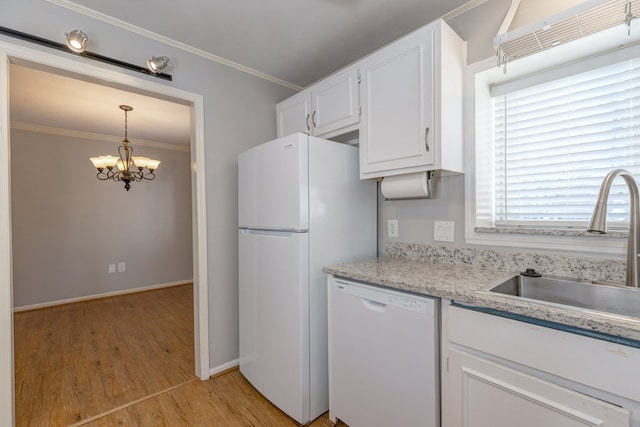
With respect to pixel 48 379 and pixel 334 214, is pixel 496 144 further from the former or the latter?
pixel 48 379

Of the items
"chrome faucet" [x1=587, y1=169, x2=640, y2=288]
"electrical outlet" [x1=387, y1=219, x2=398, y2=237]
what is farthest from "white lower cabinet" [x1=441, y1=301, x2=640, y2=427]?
"electrical outlet" [x1=387, y1=219, x2=398, y2=237]

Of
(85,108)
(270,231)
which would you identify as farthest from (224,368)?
(85,108)

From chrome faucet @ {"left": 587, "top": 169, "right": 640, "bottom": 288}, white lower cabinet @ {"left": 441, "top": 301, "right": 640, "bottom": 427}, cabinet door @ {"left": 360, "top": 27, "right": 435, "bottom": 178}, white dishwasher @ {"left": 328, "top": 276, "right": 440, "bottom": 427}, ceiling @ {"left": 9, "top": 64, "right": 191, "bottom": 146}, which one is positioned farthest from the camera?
ceiling @ {"left": 9, "top": 64, "right": 191, "bottom": 146}

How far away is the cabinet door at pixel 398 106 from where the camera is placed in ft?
4.66

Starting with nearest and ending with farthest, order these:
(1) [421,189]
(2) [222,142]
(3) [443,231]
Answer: (1) [421,189]
(3) [443,231]
(2) [222,142]

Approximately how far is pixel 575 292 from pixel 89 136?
5236 mm

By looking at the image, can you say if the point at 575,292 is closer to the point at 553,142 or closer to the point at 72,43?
the point at 553,142

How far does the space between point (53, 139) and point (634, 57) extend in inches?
213

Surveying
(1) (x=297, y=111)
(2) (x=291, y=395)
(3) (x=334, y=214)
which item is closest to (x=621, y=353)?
(3) (x=334, y=214)

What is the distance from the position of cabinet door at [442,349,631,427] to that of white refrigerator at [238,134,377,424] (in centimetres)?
74

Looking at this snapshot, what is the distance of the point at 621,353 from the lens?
774 mm

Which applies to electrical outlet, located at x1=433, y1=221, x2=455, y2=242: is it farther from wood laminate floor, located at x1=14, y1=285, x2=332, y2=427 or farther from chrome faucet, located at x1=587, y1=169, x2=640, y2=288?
wood laminate floor, located at x1=14, y1=285, x2=332, y2=427

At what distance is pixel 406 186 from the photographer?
162 cm

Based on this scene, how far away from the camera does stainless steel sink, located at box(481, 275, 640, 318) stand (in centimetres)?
109
